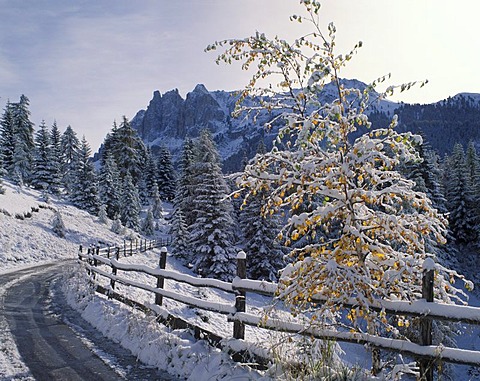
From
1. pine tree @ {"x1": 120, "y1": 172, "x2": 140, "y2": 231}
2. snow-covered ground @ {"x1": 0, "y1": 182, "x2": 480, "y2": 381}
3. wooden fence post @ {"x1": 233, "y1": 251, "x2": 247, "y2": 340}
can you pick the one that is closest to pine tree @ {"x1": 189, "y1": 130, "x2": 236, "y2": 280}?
snow-covered ground @ {"x1": 0, "y1": 182, "x2": 480, "y2": 381}

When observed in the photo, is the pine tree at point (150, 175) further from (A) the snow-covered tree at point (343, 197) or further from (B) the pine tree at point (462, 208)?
(A) the snow-covered tree at point (343, 197)

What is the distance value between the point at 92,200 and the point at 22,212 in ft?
54.6

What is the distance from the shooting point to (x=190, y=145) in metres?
53.1

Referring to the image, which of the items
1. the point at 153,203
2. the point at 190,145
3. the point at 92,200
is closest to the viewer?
the point at 92,200

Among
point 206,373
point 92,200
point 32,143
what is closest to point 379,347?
point 206,373

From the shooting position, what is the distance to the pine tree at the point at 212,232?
95.9 ft

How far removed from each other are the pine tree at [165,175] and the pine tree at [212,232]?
37.7m

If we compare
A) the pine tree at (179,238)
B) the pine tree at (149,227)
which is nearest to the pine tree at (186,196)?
the pine tree at (179,238)

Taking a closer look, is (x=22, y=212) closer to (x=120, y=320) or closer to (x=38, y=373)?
(x=120, y=320)

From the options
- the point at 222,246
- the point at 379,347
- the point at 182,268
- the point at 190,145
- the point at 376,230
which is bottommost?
the point at 182,268

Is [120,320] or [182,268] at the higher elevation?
[120,320]

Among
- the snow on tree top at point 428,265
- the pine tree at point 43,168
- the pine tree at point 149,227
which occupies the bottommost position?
the pine tree at point 149,227

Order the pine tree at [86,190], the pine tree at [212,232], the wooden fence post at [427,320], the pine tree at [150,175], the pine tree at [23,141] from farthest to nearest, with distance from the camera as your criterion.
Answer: the pine tree at [150,175] < the pine tree at [23,141] < the pine tree at [86,190] < the pine tree at [212,232] < the wooden fence post at [427,320]

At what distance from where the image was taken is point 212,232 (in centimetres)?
2989
